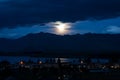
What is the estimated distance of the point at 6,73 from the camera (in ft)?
245

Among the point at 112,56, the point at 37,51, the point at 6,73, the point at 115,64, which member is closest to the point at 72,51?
the point at 37,51

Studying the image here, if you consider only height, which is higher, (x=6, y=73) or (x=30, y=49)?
(x=30, y=49)

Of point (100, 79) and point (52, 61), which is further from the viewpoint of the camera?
point (52, 61)

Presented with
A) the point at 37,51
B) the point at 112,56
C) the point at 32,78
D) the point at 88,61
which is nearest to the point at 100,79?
the point at 32,78

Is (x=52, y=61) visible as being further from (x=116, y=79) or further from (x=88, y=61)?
(x=116, y=79)

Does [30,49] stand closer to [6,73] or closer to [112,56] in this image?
[112,56]

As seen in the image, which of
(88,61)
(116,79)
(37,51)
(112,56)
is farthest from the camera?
(37,51)

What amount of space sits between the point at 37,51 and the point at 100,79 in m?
64.8

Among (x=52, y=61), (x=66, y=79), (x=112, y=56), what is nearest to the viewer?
(x=66, y=79)

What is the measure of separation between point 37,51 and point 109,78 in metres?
62.4

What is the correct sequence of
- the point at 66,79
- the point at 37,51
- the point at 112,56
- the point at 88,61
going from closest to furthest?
the point at 66,79 < the point at 112,56 < the point at 88,61 < the point at 37,51

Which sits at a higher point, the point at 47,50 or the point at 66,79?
the point at 47,50

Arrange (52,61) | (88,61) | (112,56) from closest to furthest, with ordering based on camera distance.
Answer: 1. (112,56)
2. (88,61)
3. (52,61)

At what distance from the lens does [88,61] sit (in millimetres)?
109750
